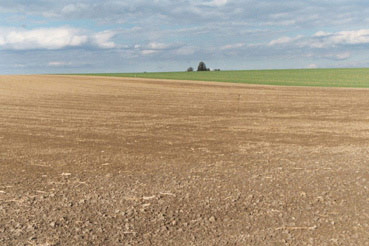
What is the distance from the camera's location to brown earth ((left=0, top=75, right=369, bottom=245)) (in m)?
5.23

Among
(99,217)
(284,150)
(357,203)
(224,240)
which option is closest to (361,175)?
(357,203)

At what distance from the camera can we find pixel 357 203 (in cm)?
625

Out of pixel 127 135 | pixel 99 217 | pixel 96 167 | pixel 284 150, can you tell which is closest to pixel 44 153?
pixel 96 167

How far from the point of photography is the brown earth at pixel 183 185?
17.2ft

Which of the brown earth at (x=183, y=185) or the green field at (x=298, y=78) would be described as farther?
the green field at (x=298, y=78)

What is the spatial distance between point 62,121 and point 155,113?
4440 millimetres

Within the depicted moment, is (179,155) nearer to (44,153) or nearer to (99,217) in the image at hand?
(44,153)

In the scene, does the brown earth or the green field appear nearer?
the brown earth

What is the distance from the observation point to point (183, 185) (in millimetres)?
7156

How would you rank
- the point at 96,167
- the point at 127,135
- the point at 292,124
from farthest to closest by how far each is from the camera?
the point at 292,124 → the point at 127,135 → the point at 96,167

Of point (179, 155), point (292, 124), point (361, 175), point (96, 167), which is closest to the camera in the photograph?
point (361, 175)

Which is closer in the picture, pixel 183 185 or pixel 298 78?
pixel 183 185

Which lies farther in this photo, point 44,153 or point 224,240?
point 44,153

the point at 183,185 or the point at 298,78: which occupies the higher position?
the point at 298,78
